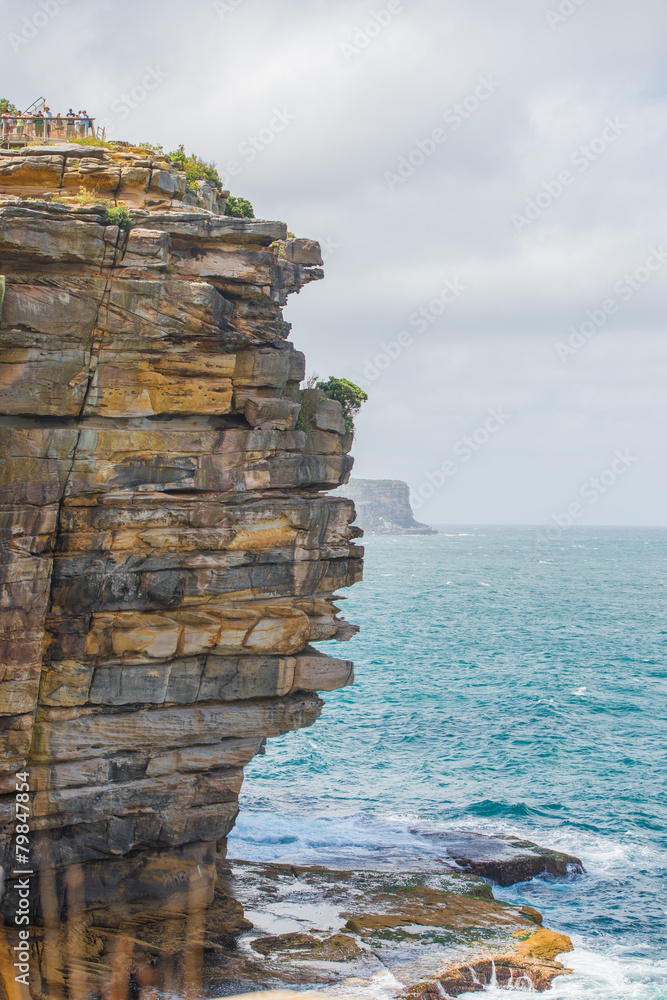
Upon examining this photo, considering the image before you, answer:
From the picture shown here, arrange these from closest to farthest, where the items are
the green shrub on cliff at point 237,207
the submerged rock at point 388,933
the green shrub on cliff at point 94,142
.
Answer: the submerged rock at point 388,933 < the green shrub on cliff at point 94,142 < the green shrub on cliff at point 237,207

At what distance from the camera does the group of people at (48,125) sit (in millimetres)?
28359

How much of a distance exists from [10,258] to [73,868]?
57.5 ft

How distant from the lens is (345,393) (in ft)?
95.6

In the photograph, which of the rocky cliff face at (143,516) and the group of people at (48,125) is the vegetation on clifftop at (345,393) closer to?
the rocky cliff face at (143,516)

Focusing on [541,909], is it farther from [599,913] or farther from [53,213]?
[53,213]

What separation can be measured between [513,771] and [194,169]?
111 ft

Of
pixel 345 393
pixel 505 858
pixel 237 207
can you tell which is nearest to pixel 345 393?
pixel 345 393

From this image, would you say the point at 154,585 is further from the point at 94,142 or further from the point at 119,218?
the point at 94,142

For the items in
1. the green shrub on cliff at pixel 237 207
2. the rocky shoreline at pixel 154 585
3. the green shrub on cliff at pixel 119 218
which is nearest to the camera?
the rocky shoreline at pixel 154 585

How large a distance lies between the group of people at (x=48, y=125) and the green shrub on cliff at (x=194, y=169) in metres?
3.10

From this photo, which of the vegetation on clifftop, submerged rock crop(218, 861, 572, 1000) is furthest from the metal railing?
submerged rock crop(218, 861, 572, 1000)

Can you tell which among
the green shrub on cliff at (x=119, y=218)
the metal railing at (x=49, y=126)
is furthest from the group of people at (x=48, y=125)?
the green shrub on cliff at (x=119, y=218)

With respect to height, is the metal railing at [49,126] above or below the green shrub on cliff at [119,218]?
above

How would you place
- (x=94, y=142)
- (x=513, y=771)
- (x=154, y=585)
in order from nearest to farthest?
1. (x=154, y=585)
2. (x=94, y=142)
3. (x=513, y=771)
